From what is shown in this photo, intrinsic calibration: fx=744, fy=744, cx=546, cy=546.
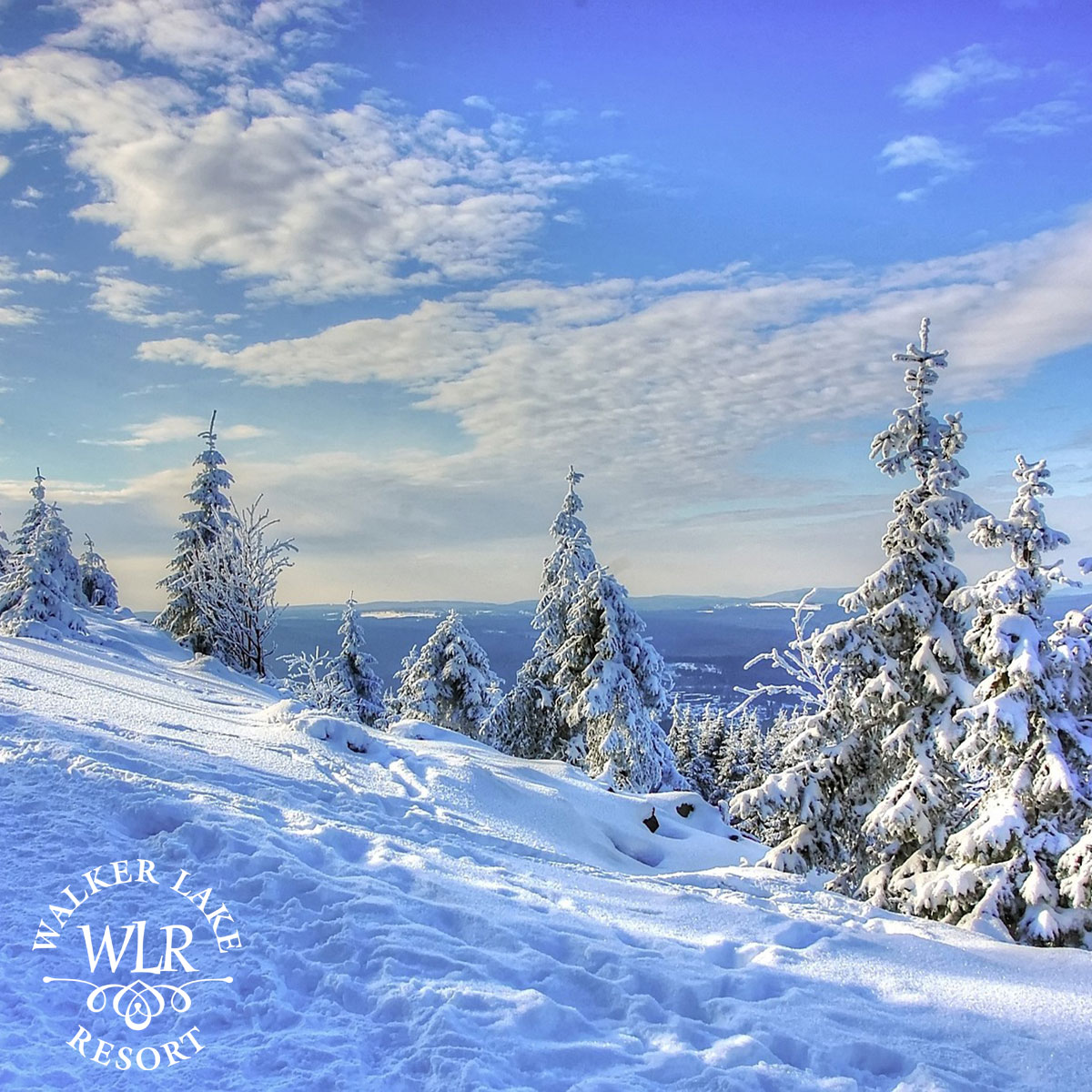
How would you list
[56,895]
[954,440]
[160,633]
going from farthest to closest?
[160,633], [954,440], [56,895]

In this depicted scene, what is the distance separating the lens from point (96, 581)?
3822 cm

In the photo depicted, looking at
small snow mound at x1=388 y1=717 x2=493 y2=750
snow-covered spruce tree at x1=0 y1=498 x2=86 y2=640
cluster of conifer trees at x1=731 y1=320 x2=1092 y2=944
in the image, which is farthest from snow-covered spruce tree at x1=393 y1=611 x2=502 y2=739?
cluster of conifer trees at x1=731 y1=320 x2=1092 y2=944

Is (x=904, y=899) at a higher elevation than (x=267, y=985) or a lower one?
lower

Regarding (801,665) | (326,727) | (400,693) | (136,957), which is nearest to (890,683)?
(801,665)

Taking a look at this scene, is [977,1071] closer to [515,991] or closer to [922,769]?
[515,991]

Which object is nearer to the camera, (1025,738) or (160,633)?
(1025,738)

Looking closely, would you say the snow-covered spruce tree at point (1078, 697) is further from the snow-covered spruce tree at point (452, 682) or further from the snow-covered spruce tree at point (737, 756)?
the snow-covered spruce tree at point (737, 756)

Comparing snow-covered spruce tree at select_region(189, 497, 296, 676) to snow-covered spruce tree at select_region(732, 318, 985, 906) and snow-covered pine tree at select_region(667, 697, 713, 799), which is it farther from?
snow-covered pine tree at select_region(667, 697, 713, 799)

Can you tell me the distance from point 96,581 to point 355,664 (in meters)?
14.8

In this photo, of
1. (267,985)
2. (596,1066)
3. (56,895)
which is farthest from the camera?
(56,895)

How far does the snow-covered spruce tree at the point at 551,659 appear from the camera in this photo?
87.0ft

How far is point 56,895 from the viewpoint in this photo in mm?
4988

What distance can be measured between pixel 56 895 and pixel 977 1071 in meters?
5.99

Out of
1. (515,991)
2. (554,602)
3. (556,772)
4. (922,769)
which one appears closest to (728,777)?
(554,602)
